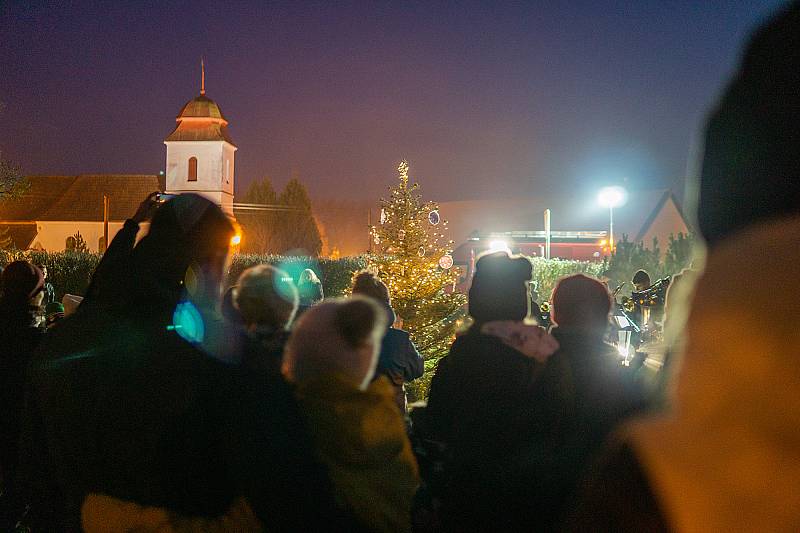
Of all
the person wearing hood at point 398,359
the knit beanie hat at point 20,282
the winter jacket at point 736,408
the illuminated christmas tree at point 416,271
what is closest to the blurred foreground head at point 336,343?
the winter jacket at point 736,408

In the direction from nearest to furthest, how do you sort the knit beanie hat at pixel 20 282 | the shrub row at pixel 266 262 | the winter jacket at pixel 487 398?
the winter jacket at pixel 487 398 → the knit beanie hat at pixel 20 282 → the shrub row at pixel 266 262

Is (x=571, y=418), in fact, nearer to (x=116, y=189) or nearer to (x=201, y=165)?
(x=201, y=165)

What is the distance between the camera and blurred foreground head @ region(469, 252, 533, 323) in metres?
4.05

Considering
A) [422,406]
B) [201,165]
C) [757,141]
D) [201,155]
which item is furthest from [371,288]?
[201,155]

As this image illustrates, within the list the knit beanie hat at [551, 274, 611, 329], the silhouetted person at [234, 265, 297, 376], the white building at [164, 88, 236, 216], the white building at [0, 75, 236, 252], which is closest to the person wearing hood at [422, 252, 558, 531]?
the knit beanie hat at [551, 274, 611, 329]

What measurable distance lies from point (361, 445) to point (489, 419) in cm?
104

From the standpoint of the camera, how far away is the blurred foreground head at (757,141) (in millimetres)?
942

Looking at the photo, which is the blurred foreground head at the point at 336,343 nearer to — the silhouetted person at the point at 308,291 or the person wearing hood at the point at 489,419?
the person wearing hood at the point at 489,419

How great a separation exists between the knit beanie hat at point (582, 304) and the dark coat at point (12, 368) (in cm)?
341

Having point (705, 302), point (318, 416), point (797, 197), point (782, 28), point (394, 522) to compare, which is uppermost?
point (782, 28)

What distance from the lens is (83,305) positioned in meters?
2.62

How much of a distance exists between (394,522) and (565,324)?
1829mm

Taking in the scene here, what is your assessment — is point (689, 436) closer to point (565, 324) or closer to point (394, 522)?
point (394, 522)

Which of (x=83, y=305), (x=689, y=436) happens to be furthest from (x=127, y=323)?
(x=689, y=436)
